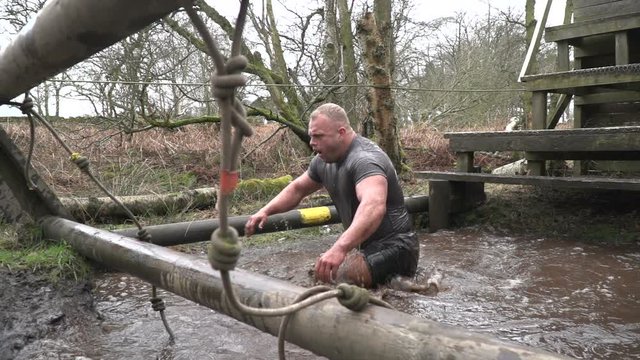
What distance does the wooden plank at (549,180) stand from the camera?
457 centimetres

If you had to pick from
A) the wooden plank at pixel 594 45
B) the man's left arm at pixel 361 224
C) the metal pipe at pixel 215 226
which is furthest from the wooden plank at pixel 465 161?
the man's left arm at pixel 361 224

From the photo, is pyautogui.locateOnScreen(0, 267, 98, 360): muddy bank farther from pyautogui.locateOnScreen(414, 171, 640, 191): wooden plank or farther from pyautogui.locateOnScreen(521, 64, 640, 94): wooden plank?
pyautogui.locateOnScreen(521, 64, 640, 94): wooden plank

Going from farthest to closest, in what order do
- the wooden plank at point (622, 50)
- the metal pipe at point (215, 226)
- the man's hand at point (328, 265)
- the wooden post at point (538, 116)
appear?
1. the wooden post at point (538, 116)
2. the wooden plank at point (622, 50)
3. the metal pipe at point (215, 226)
4. the man's hand at point (328, 265)

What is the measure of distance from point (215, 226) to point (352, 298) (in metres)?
3.50

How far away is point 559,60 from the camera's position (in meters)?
7.29

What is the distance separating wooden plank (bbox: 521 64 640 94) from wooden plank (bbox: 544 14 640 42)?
0.63m

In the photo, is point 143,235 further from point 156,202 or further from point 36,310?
point 156,202

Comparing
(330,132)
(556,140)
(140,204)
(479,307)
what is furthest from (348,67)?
(479,307)

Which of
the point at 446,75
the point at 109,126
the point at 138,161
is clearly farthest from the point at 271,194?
the point at 446,75

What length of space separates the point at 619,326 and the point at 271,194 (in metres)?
5.10

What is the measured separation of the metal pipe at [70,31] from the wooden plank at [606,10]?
23.3 ft

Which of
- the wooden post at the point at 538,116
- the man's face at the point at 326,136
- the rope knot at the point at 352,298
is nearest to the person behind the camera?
the rope knot at the point at 352,298

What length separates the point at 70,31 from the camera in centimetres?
129

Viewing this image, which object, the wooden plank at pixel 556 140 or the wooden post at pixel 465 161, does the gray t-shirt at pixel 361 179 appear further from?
the wooden post at pixel 465 161
